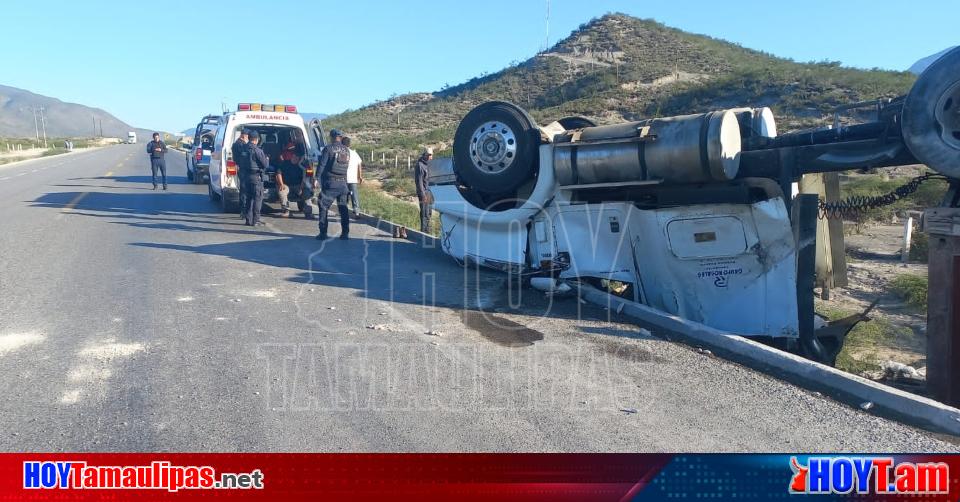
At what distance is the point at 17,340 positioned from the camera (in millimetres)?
5605

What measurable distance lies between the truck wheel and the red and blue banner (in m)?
2.55

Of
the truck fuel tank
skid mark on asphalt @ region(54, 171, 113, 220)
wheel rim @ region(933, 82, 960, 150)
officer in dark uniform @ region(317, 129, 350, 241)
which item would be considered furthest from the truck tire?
skid mark on asphalt @ region(54, 171, 113, 220)

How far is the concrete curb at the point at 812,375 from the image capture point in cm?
422

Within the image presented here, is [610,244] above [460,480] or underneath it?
above

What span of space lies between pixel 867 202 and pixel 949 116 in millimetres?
1381

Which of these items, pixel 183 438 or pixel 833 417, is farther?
pixel 833 417

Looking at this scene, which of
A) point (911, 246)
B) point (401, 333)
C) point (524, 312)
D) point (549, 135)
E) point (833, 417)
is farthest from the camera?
point (911, 246)

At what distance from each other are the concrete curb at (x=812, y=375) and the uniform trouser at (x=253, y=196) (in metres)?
7.76

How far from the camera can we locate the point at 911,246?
12.8 meters

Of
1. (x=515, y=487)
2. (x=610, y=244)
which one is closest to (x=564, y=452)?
(x=515, y=487)

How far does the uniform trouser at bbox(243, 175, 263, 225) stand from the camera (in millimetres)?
12352

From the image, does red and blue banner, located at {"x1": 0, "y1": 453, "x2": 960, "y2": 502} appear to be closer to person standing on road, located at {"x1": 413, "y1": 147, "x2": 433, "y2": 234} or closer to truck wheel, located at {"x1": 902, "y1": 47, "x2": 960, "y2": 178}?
truck wheel, located at {"x1": 902, "y1": 47, "x2": 960, "y2": 178}

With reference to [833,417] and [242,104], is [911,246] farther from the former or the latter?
[242,104]

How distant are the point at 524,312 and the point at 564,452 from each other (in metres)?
3.06
